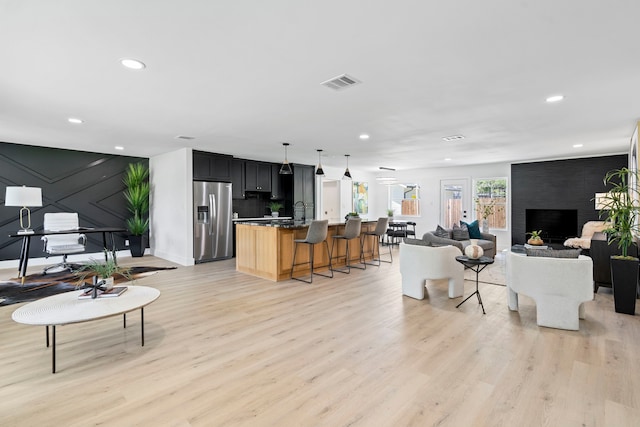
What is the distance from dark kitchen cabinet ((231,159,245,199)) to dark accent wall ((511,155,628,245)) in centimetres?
741

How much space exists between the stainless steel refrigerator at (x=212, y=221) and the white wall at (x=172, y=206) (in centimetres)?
15

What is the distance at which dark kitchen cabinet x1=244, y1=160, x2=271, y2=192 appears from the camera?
845cm

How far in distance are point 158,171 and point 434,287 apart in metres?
6.75

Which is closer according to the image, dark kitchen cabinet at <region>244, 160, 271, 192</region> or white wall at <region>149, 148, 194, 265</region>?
white wall at <region>149, 148, 194, 265</region>

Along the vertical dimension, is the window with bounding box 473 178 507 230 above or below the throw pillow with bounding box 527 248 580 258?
above

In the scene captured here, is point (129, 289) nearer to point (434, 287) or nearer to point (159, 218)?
point (434, 287)

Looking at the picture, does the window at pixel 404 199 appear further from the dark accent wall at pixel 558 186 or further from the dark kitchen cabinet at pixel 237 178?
the dark kitchen cabinet at pixel 237 178

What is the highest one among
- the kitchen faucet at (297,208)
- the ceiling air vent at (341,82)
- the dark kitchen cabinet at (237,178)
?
the ceiling air vent at (341,82)

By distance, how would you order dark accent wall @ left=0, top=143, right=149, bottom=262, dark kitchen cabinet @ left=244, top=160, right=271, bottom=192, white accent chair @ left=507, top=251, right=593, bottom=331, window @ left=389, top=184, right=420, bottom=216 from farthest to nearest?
window @ left=389, top=184, right=420, bottom=216 → dark kitchen cabinet @ left=244, top=160, right=271, bottom=192 → dark accent wall @ left=0, top=143, right=149, bottom=262 → white accent chair @ left=507, top=251, right=593, bottom=331

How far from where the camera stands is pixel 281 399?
2.09 m

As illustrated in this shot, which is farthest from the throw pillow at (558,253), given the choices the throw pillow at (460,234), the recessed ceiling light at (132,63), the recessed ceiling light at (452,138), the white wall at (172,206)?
the white wall at (172,206)

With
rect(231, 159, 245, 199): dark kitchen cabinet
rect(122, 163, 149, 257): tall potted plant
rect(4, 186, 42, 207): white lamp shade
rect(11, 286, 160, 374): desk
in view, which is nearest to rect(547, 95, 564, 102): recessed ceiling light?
rect(11, 286, 160, 374): desk

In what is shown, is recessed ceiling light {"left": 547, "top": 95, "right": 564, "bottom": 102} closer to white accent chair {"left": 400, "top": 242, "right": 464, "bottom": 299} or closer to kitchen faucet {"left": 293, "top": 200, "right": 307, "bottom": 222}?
white accent chair {"left": 400, "top": 242, "right": 464, "bottom": 299}

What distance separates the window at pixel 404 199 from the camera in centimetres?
1084
